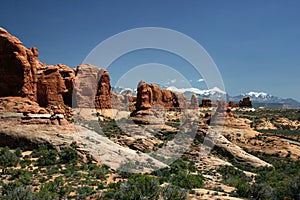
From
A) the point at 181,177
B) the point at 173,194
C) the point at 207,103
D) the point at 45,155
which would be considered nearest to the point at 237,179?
the point at 181,177

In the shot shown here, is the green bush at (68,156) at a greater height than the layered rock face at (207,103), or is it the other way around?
the layered rock face at (207,103)

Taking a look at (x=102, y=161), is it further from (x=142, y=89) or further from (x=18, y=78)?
(x=142, y=89)

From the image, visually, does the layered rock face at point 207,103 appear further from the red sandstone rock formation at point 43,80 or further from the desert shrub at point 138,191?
the desert shrub at point 138,191

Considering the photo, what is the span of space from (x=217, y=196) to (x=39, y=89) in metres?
39.2

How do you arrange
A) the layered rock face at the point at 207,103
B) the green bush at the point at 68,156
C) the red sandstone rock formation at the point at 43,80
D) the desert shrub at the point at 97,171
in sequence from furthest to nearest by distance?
the layered rock face at the point at 207,103, the red sandstone rock formation at the point at 43,80, the green bush at the point at 68,156, the desert shrub at the point at 97,171

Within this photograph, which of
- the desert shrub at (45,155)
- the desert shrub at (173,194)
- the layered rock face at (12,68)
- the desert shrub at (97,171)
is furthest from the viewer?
the layered rock face at (12,68)

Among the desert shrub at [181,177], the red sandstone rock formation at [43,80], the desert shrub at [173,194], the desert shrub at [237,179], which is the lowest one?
the desert shrub at [237,179]

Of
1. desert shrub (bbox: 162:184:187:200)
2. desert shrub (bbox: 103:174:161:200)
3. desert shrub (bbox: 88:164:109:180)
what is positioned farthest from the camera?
desert shrub (bbox: 88:164:109:180)

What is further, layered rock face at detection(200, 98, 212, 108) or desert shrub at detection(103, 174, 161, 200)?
layered rock face at detection(200, 98, 212, 108)

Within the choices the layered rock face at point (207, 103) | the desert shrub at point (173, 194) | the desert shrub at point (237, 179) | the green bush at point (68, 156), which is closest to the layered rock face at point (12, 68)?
the green bush at point (68, 156)

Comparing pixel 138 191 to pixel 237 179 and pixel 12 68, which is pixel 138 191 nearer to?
pixel 237 179

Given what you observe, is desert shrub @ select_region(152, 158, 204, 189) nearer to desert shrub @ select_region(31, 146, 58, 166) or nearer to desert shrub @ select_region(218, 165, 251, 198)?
desert shrub @ select_region(218, 165, 251, 198)

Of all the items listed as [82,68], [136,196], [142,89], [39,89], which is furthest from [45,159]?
[82,68]

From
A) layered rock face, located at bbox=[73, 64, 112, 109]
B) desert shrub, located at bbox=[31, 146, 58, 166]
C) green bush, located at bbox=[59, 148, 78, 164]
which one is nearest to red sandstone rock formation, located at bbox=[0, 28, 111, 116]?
layered rock face, located at bbox=[73, 64, 112, 109]
